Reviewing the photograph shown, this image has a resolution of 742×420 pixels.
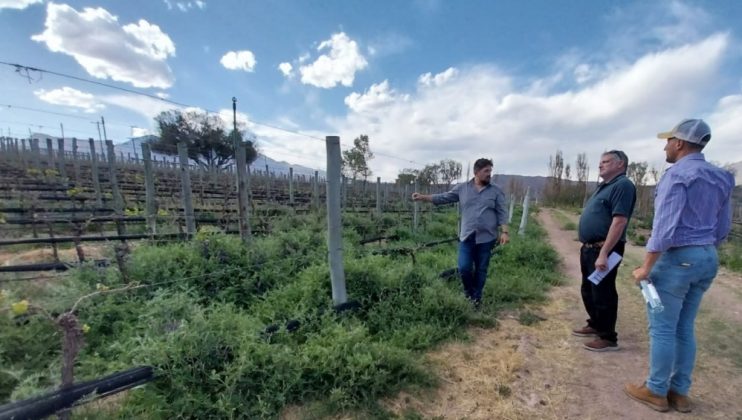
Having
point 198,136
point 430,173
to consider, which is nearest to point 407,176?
point 430,173

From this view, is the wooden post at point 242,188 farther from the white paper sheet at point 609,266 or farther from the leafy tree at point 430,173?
the leafy tree at point 430,173

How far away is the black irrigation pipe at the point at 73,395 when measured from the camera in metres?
1.37

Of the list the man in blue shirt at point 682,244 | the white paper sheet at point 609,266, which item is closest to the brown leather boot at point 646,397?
the man in blue shirt at point 682,244

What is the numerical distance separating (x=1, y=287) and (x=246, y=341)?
324cm

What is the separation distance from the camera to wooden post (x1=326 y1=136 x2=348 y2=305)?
277cm

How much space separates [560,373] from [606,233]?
1175mm

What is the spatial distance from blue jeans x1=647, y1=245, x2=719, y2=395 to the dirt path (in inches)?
9.9

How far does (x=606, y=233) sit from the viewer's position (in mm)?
2643

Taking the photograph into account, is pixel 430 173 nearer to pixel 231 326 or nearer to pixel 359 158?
pixel 359 158

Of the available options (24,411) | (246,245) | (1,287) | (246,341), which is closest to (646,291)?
(246,341)

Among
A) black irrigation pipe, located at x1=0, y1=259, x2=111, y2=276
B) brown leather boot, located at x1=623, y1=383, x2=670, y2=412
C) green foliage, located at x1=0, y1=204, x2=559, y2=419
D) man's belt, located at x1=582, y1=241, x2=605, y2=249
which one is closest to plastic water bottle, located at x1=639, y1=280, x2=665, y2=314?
brown leather boot, located at x1=623, y1=383, x2=670, y2=412

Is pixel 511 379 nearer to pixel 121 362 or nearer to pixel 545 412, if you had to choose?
pixel 545 412

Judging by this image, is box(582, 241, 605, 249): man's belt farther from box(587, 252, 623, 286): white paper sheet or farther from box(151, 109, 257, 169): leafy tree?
box(151, 109, 257, 169): leafy tree

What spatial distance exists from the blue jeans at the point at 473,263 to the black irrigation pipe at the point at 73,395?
9.28 ft
